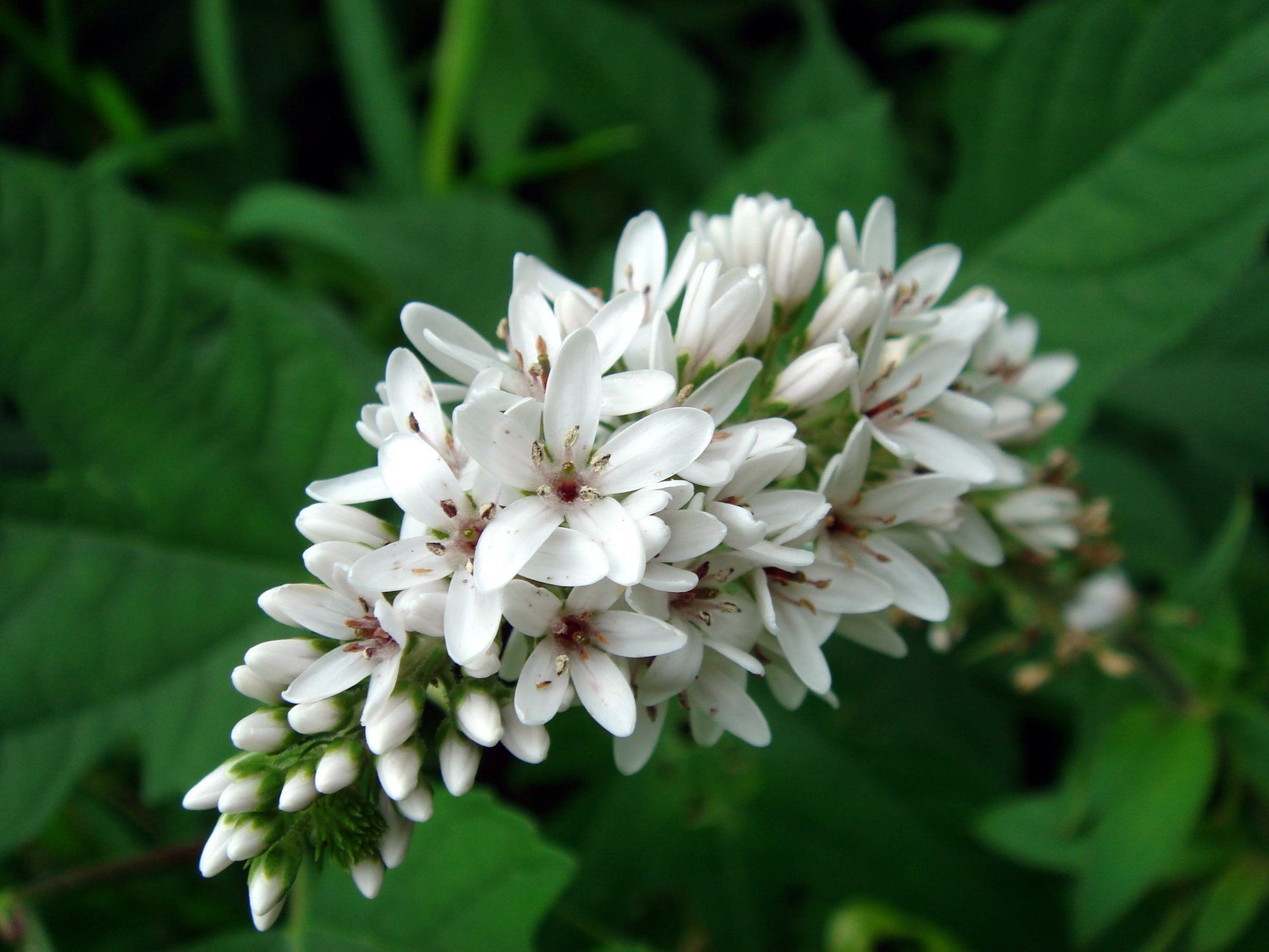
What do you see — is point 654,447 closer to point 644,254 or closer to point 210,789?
point 644,254

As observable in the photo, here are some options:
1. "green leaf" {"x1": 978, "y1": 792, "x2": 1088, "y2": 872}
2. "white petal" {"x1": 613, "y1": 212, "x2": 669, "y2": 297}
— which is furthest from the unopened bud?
"green leaf" {"x1": 978, "y1": 792, "x2": 1088, "y2": 872}

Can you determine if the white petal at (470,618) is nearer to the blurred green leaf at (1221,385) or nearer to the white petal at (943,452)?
the white petal at (943,452)

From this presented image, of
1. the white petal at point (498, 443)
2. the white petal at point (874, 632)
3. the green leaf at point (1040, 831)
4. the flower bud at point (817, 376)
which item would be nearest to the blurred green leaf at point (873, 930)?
the green leaf at point (1040, 831)

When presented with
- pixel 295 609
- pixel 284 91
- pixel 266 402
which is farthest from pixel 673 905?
pixel 284 91

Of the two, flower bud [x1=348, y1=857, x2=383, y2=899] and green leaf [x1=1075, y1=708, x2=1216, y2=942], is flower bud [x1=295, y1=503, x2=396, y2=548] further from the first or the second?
green leaf [x1=1075, y1=708, x2=1216, y2=942]

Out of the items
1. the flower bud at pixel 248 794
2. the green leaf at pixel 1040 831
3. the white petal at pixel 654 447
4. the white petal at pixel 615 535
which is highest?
the white petal at pixel 654 447

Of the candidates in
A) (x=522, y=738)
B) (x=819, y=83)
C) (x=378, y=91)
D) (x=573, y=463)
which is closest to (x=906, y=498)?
(x=573, y=463)
